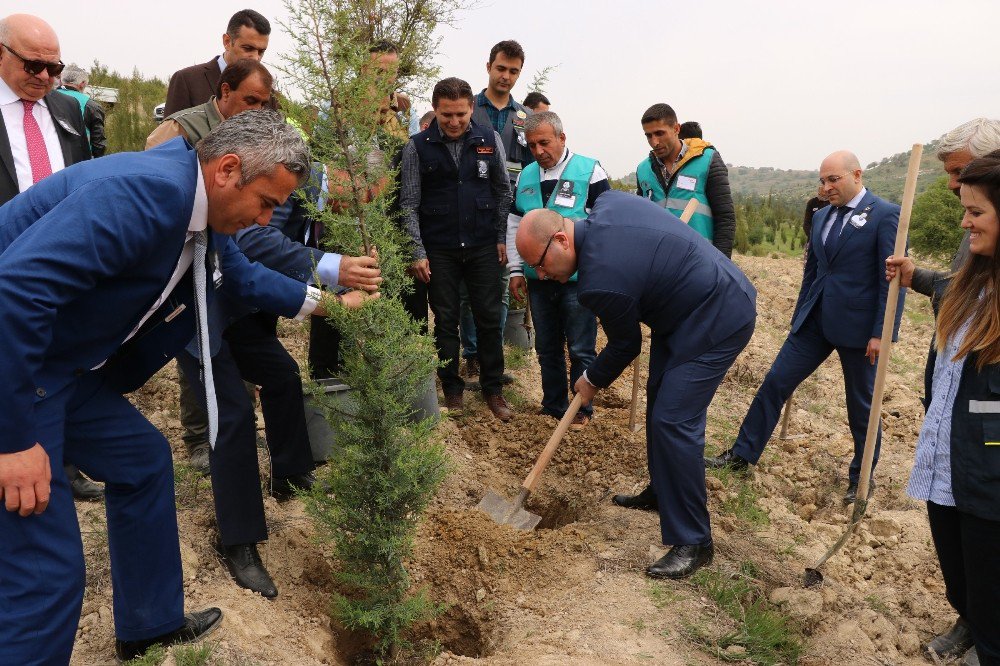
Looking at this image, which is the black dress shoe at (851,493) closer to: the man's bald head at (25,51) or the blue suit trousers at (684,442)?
the blue suit trousers at (684,442)

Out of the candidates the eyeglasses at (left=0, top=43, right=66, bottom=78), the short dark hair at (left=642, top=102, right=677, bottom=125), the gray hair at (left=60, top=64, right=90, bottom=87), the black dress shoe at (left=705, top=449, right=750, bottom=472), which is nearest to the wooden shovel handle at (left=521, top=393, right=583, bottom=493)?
the black dress shoe at (left=705, top=449, right=750, bottom=472)

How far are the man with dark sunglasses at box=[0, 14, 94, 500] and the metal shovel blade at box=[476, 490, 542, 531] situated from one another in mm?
3146

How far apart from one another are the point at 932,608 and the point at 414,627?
289 centimetres

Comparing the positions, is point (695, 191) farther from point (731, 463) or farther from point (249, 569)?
point (249, 569)

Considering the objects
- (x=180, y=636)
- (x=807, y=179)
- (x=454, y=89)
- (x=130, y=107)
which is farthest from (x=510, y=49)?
(x=807, y=179)

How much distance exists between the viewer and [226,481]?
3500 mm

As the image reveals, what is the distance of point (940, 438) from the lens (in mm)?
3045

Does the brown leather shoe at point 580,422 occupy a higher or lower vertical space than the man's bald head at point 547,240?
lower

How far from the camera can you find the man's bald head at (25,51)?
3.75m

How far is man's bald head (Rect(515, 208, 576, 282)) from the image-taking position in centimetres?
394

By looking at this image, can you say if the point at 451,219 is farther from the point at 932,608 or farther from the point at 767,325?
the point at 767,325

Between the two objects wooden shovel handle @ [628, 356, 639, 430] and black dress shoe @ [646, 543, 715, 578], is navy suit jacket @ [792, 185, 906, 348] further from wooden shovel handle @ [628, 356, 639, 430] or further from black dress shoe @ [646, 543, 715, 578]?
black dress shoe @ [646, 543, 715, 578]

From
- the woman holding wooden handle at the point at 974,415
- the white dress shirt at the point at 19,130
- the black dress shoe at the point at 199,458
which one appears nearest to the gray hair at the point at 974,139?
the woman holding wooden handle at the point at 974,415

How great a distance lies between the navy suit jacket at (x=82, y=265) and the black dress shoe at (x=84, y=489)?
1.85 metres
